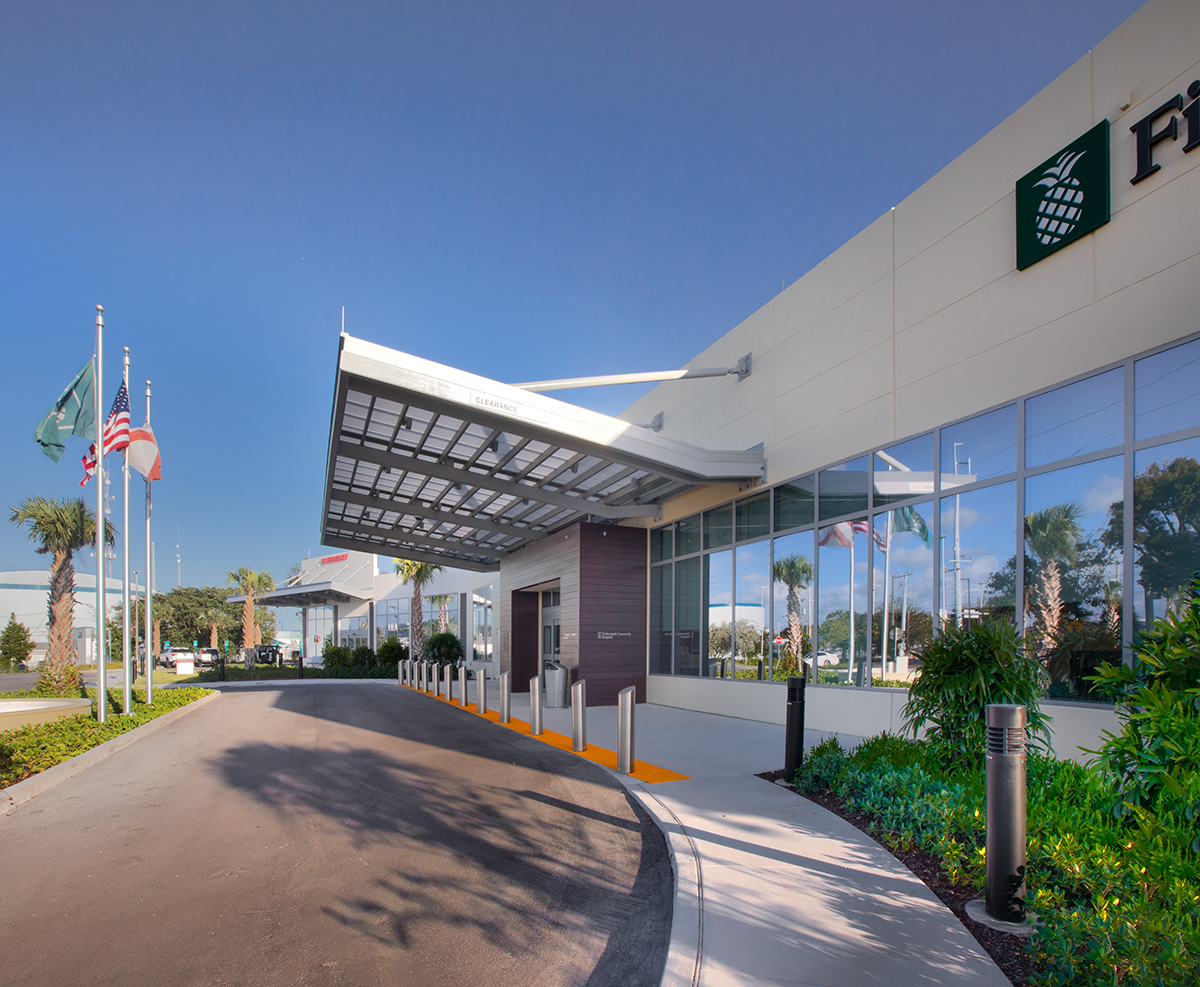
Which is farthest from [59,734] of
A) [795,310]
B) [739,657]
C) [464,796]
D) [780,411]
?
[795,310]

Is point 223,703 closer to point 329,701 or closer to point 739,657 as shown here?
point 329,701

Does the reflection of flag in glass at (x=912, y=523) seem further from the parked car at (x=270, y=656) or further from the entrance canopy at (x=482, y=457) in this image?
the parked car at (x=270, y=656)

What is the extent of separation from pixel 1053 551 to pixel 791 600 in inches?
215

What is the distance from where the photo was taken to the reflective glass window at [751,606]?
14.6 metres

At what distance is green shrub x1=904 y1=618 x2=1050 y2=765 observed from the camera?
259 inches

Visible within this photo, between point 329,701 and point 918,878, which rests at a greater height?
point 918,878

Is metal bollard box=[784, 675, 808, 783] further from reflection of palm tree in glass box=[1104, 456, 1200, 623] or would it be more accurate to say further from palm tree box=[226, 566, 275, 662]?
palm tree box=[226, 566, 275, 662]

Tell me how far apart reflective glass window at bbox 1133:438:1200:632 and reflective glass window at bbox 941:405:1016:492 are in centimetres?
170

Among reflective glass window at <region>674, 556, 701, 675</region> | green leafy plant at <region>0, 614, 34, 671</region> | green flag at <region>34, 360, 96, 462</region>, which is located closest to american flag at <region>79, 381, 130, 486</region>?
green flag at <region>34, 360, 96, 462</region>

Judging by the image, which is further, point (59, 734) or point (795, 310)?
point (795, 310)

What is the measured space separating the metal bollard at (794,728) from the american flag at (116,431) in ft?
44.9

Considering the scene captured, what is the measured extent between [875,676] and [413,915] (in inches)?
332

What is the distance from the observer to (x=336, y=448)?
15.7m

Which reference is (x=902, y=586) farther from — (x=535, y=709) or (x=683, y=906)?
(x=683, y=906)
